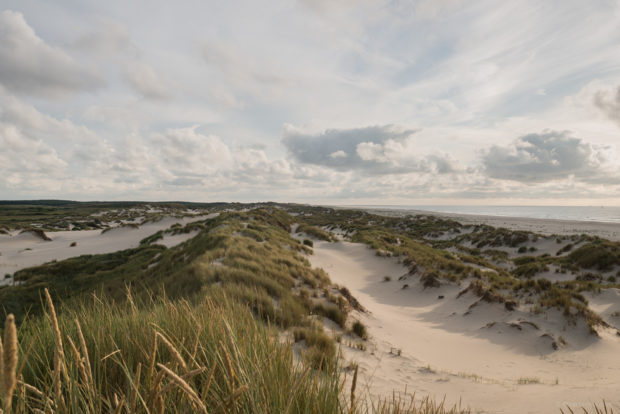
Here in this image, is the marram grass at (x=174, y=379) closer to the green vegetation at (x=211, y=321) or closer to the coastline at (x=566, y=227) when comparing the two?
the green vegetation at (x=211, y=321)

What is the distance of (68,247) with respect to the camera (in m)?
27.0

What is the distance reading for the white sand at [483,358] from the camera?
4566mm

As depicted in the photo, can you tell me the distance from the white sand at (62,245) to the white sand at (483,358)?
21.1m

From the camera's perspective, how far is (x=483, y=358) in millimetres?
7090

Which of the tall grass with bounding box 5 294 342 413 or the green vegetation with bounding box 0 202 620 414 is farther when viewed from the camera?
the green vegetation with bounding box 0 202 620 414

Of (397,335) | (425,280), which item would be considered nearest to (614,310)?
(425,280)

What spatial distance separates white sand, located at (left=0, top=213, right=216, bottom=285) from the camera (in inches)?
860

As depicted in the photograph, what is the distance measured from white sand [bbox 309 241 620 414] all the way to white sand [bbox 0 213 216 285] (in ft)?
69.4

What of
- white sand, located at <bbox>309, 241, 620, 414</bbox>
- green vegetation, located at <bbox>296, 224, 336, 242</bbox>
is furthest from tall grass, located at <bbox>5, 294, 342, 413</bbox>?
green vegetation, located at <bbox>296, 224, 336, 242</bbox>

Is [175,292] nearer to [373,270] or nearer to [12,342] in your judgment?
[12,342]

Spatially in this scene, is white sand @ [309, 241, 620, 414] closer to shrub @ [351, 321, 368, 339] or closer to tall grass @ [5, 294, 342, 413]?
shrub @ [351, 321, 368, 339]

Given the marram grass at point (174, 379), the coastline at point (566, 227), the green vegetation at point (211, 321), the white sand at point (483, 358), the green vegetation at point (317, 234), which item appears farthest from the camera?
the coastline at point (566, 227)

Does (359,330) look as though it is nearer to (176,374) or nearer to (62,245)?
(176,374)

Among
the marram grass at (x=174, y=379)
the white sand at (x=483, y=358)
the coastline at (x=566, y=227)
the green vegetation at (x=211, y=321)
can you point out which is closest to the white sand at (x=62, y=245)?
the green vegetation at (x=211, y=321)
